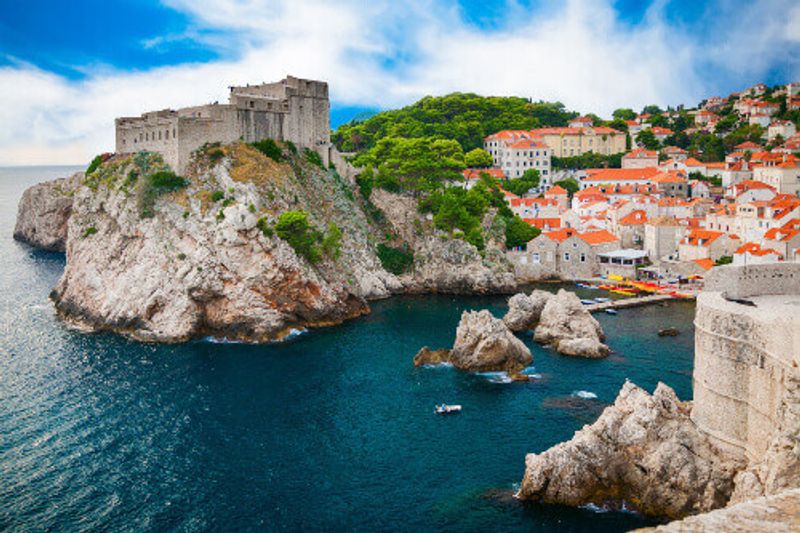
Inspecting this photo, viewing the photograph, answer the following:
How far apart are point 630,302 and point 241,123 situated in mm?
32923

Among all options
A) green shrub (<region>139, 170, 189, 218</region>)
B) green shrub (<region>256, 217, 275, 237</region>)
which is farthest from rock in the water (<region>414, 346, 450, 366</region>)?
green shrub (<region>139, 170, 189, 218</region>)

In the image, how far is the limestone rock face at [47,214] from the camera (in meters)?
83.8

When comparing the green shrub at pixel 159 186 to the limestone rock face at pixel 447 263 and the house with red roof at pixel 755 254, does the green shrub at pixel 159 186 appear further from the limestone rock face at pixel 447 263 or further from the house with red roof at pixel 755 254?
the house with red roof at pixel 755 254

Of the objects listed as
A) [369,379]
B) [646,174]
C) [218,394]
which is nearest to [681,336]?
[369,379]

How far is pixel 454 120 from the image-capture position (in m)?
94.9

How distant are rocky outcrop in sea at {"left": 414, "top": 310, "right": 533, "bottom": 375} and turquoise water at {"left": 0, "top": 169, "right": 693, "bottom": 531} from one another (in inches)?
39.7

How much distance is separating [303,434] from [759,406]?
1735 cm

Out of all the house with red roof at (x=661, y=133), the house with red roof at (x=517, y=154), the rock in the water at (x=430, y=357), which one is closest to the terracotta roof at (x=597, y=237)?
the house with red roof at (x=517, y=154)

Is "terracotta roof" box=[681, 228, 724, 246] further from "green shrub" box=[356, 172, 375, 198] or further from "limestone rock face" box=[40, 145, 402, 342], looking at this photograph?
"limestone rock face" box=[40, 145, 402, 342]

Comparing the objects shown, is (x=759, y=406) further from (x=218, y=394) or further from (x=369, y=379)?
(x=218, y=394)

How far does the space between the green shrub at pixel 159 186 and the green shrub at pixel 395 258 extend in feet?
58.8

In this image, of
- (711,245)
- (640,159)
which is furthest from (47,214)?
(640,159)

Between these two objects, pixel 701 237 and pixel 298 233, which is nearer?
pixel 298 233

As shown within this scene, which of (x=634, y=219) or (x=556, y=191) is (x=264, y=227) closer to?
(x=634, y=219)
